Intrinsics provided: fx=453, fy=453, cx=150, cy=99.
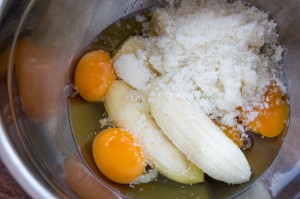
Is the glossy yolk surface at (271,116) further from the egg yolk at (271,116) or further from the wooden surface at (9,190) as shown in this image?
the wooden surface at (9,190)

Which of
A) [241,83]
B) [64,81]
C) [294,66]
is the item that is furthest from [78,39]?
[294,66]

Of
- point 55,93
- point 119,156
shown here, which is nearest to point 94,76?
point 55,93

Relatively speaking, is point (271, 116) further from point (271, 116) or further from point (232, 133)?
point (232, 133)

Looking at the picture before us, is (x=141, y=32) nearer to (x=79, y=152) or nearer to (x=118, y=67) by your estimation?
(x=118, y=67)

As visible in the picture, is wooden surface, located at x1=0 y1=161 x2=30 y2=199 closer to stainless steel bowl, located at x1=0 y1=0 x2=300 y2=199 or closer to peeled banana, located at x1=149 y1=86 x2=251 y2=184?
stainless steel bowl, located at x1=0 y1=0 x2=300 y2=199

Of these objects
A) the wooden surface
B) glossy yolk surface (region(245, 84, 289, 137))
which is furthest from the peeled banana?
the wooden surface

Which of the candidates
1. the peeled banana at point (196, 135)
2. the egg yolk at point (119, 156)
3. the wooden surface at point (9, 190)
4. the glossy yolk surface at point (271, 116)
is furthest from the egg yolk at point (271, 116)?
the wooden surface at point (9, 190)
